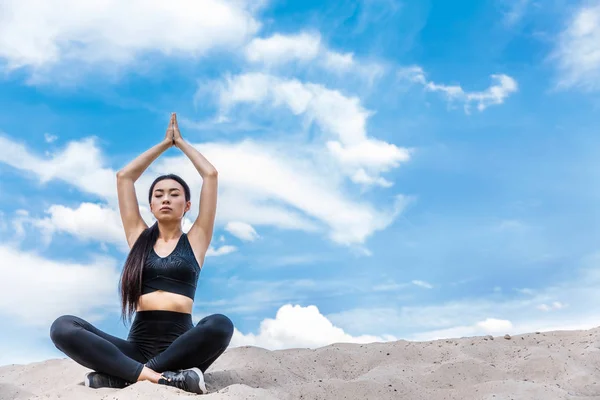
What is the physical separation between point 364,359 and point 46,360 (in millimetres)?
2443

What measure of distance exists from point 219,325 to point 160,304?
39 centimetres

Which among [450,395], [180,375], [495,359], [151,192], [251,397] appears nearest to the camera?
[251,397]

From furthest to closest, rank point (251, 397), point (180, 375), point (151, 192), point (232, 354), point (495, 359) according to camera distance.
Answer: point (232, 354) < point (495, 359) < point (151, 192) < point (180, 375) < point (251, 397)

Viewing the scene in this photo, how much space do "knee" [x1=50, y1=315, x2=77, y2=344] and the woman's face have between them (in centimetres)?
78

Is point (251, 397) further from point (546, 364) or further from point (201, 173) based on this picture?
point (546, 364)

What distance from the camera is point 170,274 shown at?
380cm

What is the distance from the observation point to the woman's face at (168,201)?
13.1 ft

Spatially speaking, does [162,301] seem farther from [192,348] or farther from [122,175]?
[122,175]

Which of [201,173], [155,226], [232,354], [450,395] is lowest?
[450,395]

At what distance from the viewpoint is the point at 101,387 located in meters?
3.61

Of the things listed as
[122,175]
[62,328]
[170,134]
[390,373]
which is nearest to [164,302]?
[62,328]

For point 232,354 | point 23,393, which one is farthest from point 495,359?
point 23,393

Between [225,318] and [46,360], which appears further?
[46,360]

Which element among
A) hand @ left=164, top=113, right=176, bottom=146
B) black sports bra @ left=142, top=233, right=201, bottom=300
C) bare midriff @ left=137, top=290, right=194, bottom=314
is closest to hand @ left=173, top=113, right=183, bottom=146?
hand @ left=164, top=113, right=176, bottom=146
